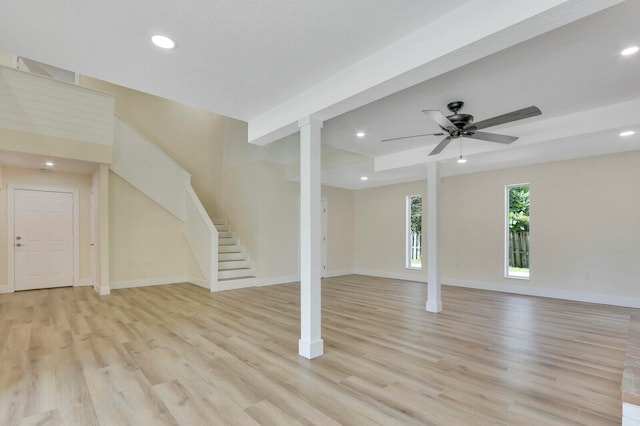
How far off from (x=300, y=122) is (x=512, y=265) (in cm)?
581

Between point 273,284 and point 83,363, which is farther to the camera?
point 273,284

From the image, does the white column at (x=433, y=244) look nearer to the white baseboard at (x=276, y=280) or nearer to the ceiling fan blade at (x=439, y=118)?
the ceiling fan blade at (x=439, y=118)

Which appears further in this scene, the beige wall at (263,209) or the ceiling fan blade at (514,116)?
the beige wall at (263,209)

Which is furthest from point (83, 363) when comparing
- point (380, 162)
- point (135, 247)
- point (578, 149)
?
point (578, 149)

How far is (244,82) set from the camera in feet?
10.1

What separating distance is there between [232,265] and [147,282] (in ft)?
6.06

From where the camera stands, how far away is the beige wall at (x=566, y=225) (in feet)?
17.9

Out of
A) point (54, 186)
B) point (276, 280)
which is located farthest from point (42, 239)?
point (276, 280)

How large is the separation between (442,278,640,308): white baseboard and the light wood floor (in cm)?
52

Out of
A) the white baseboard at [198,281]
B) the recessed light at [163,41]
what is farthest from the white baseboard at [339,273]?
the recessed light at [163,41]

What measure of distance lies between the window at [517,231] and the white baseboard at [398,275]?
1912 mm

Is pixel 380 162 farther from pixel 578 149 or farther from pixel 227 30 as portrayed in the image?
pixel 227 30

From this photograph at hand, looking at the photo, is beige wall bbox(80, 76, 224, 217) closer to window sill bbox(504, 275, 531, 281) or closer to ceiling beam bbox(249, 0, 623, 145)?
ceiling beam bbox(249, 0, 623, 145)

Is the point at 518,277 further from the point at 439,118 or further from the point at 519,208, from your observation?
the point at 439,118
